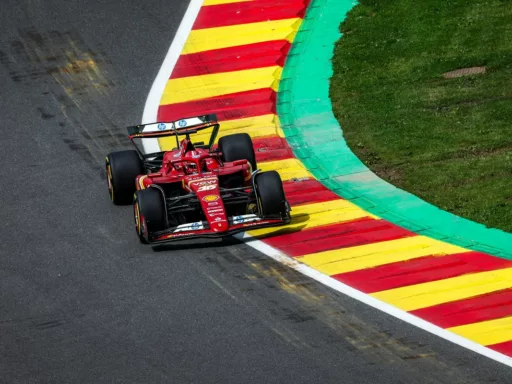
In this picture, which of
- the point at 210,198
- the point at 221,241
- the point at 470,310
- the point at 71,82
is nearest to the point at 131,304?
the point at 221,241

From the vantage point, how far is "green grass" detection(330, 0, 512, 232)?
50.8 ft

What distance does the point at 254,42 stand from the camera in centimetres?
2033

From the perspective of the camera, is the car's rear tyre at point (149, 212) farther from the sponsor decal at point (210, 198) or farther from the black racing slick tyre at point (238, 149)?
the black racing slick tyre at point (238, 149)

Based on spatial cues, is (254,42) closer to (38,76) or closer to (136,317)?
(38,76)

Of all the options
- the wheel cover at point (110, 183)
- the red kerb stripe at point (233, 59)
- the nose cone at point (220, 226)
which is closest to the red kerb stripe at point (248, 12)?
the red kerb stripe at point (233, 59)

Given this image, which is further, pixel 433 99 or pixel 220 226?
pixel 433 99

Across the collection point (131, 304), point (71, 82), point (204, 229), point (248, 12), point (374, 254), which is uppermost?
point (248, 12)

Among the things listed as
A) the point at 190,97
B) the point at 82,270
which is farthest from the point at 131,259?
the point at 190,97

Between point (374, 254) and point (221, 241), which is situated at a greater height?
point (221, 241)

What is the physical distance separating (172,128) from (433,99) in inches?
178

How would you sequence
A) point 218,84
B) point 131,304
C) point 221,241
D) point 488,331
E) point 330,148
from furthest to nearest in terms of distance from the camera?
point 218,84 < point 330,148 < point 221,241 < point 131,304 < point 488,331

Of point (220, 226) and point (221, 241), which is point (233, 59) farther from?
point (220, 226)

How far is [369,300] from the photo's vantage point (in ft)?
41.0

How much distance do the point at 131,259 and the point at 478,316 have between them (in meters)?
4.21
